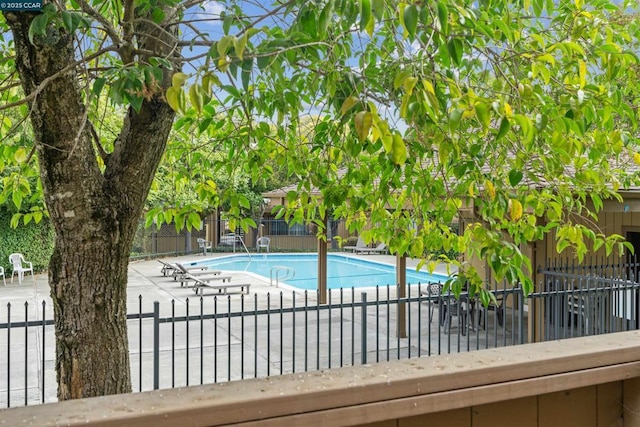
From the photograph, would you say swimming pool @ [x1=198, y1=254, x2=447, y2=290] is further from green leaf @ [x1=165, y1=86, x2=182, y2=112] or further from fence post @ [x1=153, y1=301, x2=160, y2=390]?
green leaf @ [x1=165, y1=86, x2=182, y2=112]

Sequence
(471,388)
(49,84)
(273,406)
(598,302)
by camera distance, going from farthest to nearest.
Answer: (598,302)
(49,84)
(471,388)
(273,406)

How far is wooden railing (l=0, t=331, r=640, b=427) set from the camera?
40.7 inches

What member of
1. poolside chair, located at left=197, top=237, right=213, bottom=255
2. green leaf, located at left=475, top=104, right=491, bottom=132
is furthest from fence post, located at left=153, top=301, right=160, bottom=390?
poolside chair, located at left=197, top=237, right=213, bottom=255

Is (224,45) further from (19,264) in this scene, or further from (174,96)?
(19,264)

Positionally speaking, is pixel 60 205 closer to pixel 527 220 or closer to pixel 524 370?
pixel 524 370

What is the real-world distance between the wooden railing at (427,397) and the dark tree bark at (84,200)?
1890 mm

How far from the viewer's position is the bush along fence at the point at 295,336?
582 centimetres

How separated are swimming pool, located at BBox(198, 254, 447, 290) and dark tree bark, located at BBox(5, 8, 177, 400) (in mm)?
14289

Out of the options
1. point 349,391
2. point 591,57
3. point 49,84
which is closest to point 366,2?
point 349,391

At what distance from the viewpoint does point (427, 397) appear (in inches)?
46.4

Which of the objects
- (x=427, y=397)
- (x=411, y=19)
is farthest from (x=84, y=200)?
(x=427, y=397)

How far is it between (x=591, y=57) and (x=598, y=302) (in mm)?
5292

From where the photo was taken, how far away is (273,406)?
1069mm

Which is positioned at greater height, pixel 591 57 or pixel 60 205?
pixel 591 57
